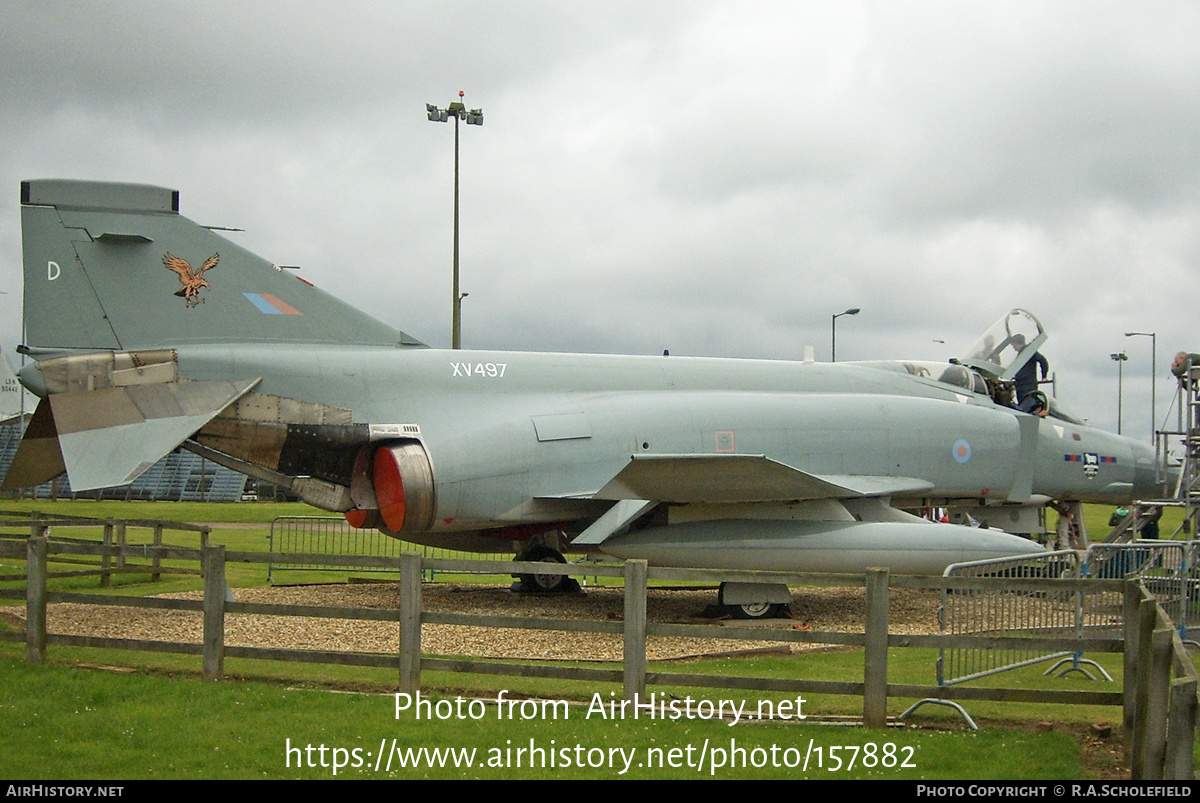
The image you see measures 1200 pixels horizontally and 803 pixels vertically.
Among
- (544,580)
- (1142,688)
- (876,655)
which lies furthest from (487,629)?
(1142,688)

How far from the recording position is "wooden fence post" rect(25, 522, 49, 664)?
27.8ft

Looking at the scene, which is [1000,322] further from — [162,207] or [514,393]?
[162,207]

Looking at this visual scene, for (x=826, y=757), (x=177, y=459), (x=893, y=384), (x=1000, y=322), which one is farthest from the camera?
(x=177, y=459)

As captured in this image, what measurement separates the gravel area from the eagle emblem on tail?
3.78 m

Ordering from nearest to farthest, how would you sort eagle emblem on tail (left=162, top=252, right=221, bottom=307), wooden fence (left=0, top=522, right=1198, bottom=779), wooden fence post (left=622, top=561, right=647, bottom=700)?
1. wooden fence (left=0, top=522, right=1198, bottom=779)
2. wooden fence post (left=622, top=561, right=647, bottom=700)
3. eagle emblem on tail (left=162, top=252, right=221, bottom=307)

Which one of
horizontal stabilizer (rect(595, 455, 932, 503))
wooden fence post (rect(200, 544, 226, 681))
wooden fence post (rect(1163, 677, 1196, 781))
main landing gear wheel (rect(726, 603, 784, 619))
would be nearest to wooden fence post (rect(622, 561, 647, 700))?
wooden fence post (rect(200, 544, 226, 681))

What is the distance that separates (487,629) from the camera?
11.4m

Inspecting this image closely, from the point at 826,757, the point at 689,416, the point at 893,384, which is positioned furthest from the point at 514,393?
the point at 826,757

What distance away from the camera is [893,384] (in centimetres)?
1588

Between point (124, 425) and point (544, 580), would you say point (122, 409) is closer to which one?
point (124, 425)

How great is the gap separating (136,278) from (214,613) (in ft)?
19.3

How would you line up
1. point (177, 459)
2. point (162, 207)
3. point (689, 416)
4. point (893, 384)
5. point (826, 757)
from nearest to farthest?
1. point (826, 757)
2. point (162, 207)
3. point (689, 416)
4. point (893, 384)
5. point (177, 459)

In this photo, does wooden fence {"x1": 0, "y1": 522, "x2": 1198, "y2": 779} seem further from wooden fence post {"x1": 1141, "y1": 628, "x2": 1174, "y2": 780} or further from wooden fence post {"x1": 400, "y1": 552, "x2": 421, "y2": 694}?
wooden fence post {"x1": 1141, "y1": 628, "x2": 1174, "y2": 780}

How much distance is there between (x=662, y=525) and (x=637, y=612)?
19.2ft
